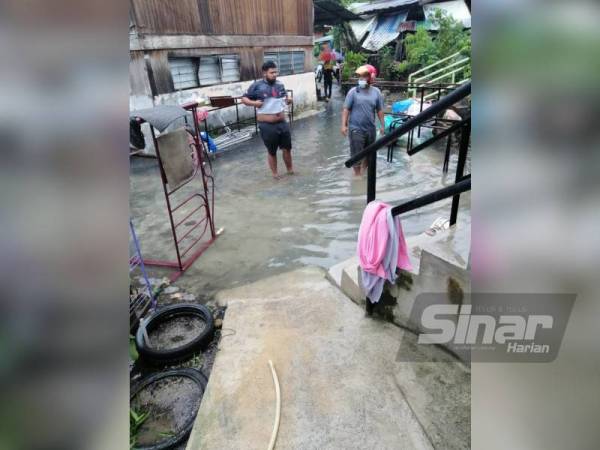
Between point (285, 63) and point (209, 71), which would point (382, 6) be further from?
point (209, 71)

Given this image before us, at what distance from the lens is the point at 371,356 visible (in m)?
2.70

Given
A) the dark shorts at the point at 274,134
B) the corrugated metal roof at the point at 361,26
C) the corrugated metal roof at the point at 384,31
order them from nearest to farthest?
the dark shorts at the point at 274,134
the corrugated metal roof at the point at 384,31
the corrugated metal roof at the point at 361,26

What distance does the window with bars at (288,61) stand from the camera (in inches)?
529

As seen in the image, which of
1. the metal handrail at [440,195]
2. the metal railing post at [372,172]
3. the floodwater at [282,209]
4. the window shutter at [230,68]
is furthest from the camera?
the window shutter at [230,68]

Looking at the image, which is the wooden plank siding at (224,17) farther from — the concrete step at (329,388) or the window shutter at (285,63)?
the concrete step at (329,388)

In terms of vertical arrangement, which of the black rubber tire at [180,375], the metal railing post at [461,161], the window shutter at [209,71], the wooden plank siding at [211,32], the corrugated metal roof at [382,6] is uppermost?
the corrugated metal roof at [382,6]

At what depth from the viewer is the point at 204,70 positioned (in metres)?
10.7

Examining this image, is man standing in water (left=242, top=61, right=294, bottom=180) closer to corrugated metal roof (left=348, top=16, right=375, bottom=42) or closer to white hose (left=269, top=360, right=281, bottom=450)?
white hose (left=269, top=360, right=281, bottom=450)

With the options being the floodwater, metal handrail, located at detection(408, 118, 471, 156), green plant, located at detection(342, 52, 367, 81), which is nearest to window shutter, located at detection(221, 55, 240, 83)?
the floodwater

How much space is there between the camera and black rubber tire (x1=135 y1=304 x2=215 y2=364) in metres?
3.15

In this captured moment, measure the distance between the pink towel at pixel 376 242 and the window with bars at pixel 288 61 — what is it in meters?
11.9

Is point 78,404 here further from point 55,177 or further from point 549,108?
point 549,108

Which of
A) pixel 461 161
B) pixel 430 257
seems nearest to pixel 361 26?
pixel 461 161

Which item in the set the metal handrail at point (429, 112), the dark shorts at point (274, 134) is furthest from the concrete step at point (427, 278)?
the dark shorts at point (274, 134)
